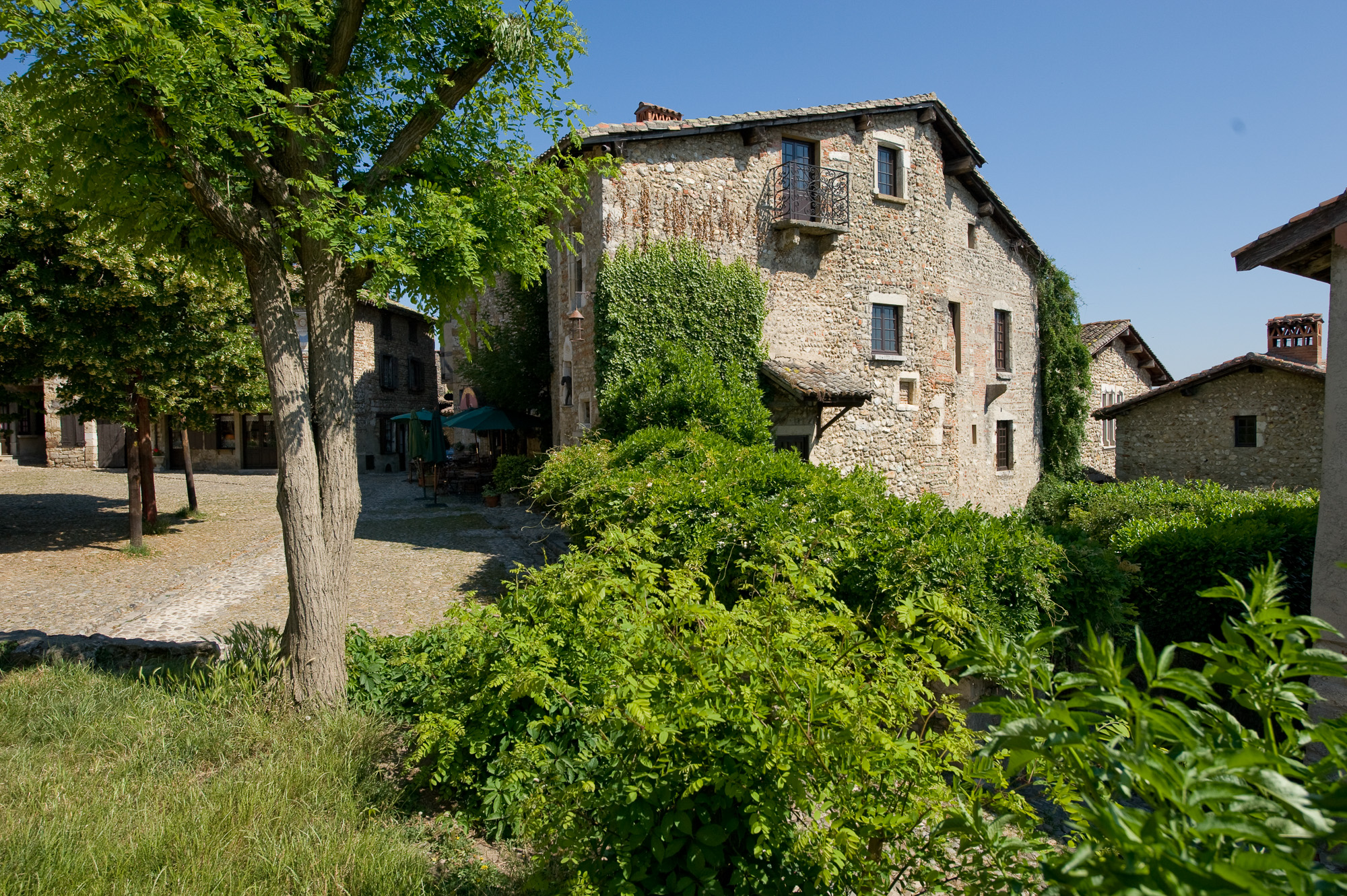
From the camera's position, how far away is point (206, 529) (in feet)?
44.0

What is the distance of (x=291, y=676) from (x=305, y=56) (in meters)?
4.52

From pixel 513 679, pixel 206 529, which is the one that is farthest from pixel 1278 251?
pixel 206 529

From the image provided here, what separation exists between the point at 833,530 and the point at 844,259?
445 inches

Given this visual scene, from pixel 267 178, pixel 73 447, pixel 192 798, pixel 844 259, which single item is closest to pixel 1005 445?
pixel 844 259

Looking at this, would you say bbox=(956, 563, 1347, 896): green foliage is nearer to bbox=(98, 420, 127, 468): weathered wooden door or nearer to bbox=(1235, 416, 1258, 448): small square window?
bbox=(1235, 416, 1258, 448): small square window

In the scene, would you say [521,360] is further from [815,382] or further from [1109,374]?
[1109,374]

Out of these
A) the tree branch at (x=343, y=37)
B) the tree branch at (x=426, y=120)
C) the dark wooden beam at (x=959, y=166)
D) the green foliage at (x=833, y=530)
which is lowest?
the green foliage at (x=833, y=530)

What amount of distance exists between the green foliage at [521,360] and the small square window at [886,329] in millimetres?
7833

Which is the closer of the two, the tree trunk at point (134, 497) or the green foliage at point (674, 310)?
the tree trunk at point (134, 497)

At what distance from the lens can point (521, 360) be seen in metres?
17.5

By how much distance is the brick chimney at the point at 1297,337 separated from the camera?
Result: 19.0 meters

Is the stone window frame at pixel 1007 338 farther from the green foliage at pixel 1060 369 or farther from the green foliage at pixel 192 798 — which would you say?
the green foliage at pixel 192 798

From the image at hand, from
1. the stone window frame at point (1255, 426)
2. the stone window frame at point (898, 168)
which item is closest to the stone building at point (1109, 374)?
the stone window frame at point (1255, 426)

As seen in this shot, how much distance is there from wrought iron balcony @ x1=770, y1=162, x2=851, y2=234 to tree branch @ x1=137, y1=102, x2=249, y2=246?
1079 centimetres
